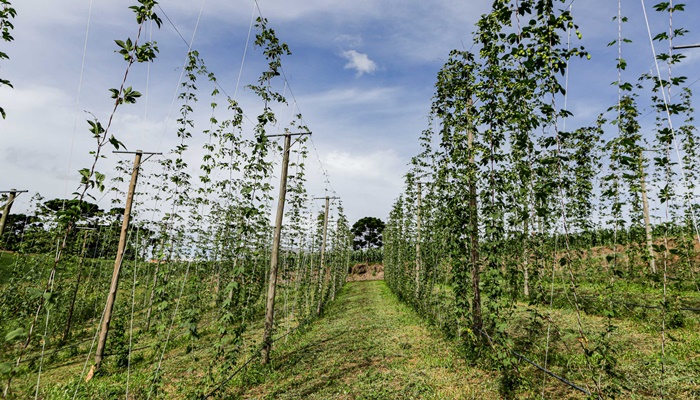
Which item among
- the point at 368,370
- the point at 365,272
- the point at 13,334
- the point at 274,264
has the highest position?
the point at 274,264

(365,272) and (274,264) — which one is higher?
(274,264)

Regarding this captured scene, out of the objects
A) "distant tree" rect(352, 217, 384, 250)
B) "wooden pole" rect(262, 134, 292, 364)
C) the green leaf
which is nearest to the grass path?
"wooden pole" rect(262, 134, 292, 364)

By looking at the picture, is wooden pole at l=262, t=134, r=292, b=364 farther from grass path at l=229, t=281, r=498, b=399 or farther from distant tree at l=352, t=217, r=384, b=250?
distant tree at l=352, t=217, r=384, b=250

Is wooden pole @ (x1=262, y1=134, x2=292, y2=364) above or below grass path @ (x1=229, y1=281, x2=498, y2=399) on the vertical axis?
above

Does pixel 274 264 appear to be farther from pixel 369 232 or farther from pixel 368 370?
pixel 369 232

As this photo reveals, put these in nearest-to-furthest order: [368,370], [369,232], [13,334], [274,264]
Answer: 1. [13,334]
2. [368,370]
3. [274,264]
4. [369,232]

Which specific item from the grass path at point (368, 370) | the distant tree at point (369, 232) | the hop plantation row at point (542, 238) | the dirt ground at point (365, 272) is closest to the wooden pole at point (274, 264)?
the grass path at point (368, 370)

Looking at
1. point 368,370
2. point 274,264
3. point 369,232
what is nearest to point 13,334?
point 274,264

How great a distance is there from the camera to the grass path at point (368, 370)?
246 inches

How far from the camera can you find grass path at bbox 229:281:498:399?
6238 mm

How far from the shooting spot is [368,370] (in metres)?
7.46

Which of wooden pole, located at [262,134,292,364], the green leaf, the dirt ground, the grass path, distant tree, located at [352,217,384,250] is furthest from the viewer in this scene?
distant tree, located at [352,217,384,250]

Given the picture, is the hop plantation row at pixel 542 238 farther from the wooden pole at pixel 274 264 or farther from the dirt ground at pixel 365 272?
the dirt ground at pixel 365 272

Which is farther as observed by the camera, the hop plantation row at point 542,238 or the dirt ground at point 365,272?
the dirt ground at point 365,272
